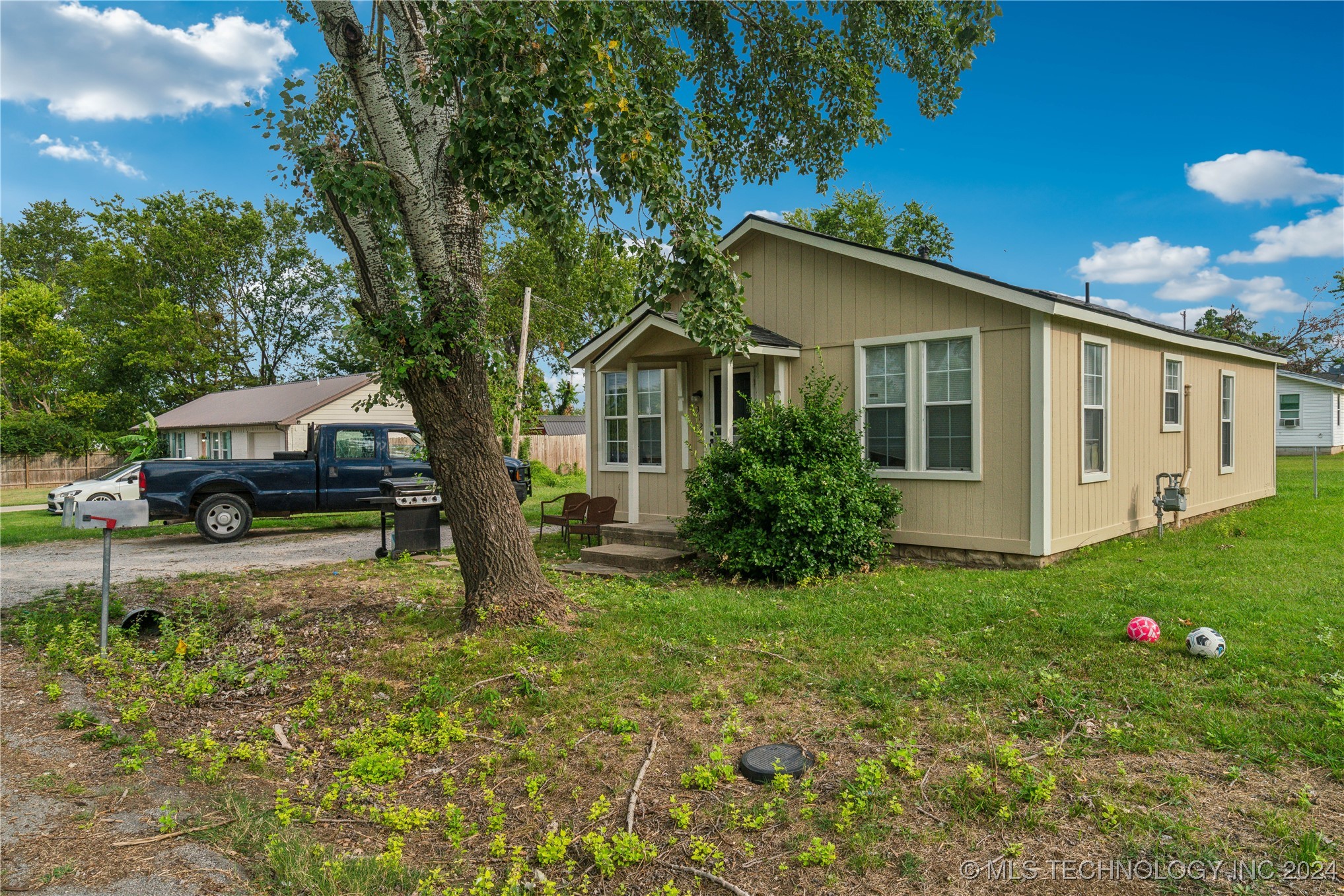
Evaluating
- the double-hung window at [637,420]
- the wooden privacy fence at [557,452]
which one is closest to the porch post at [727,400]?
Answer: the double-hung window at [637,420]

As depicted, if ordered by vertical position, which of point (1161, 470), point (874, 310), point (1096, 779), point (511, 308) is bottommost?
point (1096, 779)

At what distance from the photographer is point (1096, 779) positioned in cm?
330

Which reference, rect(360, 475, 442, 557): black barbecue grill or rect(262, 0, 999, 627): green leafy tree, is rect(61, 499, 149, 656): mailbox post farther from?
rect(360, 475, 442, 557): black barbecue grill

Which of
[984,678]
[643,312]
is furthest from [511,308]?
[984,678]

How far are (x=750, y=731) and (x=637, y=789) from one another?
2.55 feet

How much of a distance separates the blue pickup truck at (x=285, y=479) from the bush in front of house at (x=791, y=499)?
4.16 meters

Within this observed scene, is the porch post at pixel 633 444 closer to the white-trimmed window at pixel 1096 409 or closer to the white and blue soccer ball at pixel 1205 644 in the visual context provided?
the white-trimmed window at pixel 1096 409

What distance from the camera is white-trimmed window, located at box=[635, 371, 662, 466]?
35.6 feet

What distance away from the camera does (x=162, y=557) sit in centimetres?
1047

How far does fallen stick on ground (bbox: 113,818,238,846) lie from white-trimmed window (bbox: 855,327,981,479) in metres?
7.13

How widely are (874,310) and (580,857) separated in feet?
23.6

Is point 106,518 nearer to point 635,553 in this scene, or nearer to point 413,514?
point 413,514

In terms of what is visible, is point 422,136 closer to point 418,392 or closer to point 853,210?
point 418,392

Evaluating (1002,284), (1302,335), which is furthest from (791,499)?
(1302,335)
